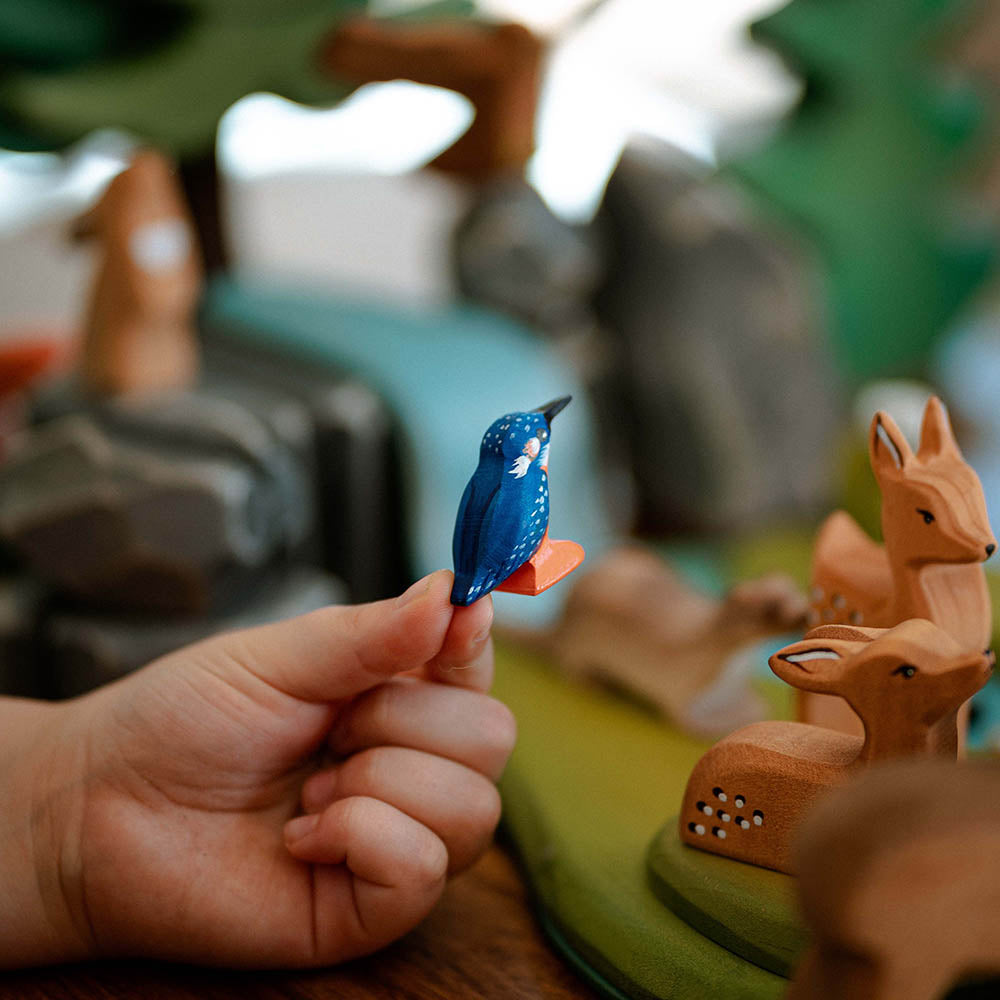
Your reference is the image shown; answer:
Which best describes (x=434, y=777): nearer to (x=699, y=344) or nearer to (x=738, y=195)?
(x=699, y=344)

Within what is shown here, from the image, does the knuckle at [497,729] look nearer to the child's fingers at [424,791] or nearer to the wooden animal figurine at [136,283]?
the child's fingers at [424,791]

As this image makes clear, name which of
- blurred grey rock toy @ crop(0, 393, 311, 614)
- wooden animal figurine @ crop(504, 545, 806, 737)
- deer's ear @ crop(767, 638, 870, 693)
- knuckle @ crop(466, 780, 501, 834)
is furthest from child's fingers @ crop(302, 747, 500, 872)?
blurred grey rock toy @ crop(0, 393, 311, 614)

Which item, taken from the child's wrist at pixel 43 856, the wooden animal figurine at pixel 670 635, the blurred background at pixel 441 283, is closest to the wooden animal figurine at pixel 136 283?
the blurred background at pixel 441 283

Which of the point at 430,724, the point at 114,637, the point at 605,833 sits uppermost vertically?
the point at 430,724

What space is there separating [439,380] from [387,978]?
65 centimetres

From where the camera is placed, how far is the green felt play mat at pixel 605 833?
16.1 inches

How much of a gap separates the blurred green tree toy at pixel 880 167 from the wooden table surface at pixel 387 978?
118 centimetres

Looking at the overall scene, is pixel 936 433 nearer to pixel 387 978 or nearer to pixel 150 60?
pixel 387 978

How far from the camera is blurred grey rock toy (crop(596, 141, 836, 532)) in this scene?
4.03 ft

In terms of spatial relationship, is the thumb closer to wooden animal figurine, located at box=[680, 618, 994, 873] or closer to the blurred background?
wooden animal figurine, located at box=[680, 618, 994, 873]

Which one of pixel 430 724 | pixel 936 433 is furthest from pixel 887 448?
pixel 430 724

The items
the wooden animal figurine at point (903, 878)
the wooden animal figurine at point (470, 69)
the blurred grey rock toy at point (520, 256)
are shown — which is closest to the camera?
the wooden animal figurine at point (903, 878)

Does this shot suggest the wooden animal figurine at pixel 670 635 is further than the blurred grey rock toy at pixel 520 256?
No

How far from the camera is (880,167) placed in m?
1.47
